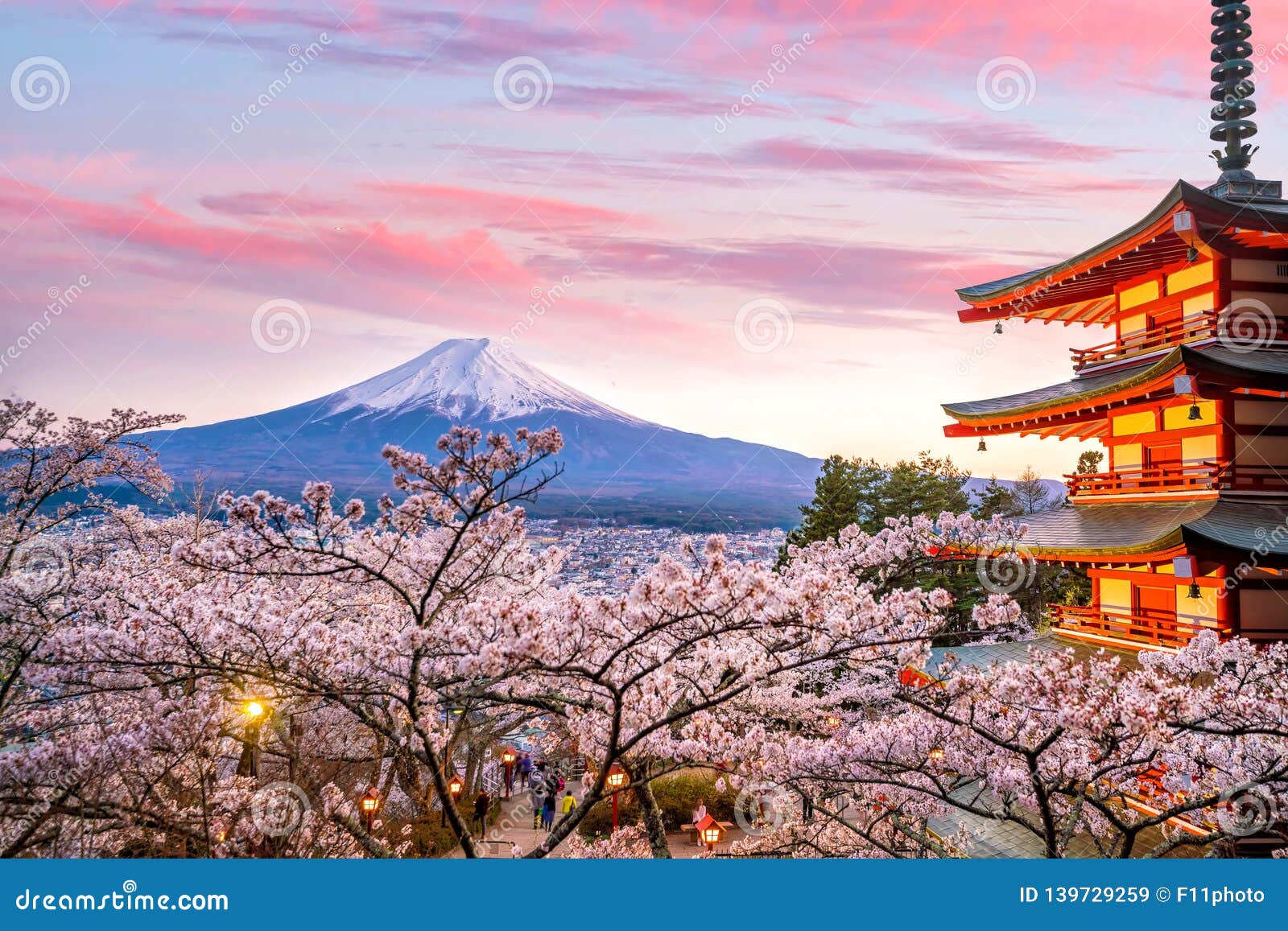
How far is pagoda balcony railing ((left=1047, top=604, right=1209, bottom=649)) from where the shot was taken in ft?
29.8

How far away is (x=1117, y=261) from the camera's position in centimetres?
989

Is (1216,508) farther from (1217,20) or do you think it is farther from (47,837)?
(47,837)

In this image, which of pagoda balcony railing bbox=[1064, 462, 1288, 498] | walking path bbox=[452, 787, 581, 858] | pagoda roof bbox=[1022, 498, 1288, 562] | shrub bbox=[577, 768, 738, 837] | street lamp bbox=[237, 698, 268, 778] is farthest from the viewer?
shrub bbox=[577, 768, 738, 837]

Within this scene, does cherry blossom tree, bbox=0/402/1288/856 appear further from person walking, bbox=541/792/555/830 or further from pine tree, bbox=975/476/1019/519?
pine tree, bbox=975/476/1019/519

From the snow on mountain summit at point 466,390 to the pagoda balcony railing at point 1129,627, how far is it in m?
41.6

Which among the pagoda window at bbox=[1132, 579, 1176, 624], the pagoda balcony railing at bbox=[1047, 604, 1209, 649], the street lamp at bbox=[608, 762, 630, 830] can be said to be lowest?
the street lamp at bbox=[608, 762, 630, 830]

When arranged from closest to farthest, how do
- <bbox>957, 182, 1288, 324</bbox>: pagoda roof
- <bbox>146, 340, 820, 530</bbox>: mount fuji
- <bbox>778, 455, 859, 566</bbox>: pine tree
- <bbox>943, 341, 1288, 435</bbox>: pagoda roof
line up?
<bbox>943, 341, 1288, 435</bbox>: pagoda roof
<bbox>957, 182, 1288, 324</bbox>: pagoda roof
<bbox>778, 455, 859, 566</bbox>: pine tree
<bbox>146, 340, 820, 530</bbox>: mount fuji

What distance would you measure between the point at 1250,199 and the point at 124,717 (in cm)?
1518

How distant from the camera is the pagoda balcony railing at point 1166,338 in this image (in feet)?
30.1

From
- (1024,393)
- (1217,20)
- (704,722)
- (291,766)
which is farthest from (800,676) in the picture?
(1217,20)

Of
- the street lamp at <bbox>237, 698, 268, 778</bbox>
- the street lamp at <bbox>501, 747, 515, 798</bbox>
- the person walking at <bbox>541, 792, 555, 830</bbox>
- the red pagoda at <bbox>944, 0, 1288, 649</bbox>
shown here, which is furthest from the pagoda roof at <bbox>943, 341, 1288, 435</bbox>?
the street lamp at <bbox>501, 747, 515, 798</bbox>

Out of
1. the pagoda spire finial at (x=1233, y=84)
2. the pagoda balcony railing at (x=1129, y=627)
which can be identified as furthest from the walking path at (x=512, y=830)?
the pagoda spire finial at (x=1233, y=84)

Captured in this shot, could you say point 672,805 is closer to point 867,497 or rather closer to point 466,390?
point 867,497

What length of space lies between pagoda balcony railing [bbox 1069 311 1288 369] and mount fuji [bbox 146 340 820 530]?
20430 millimetres
